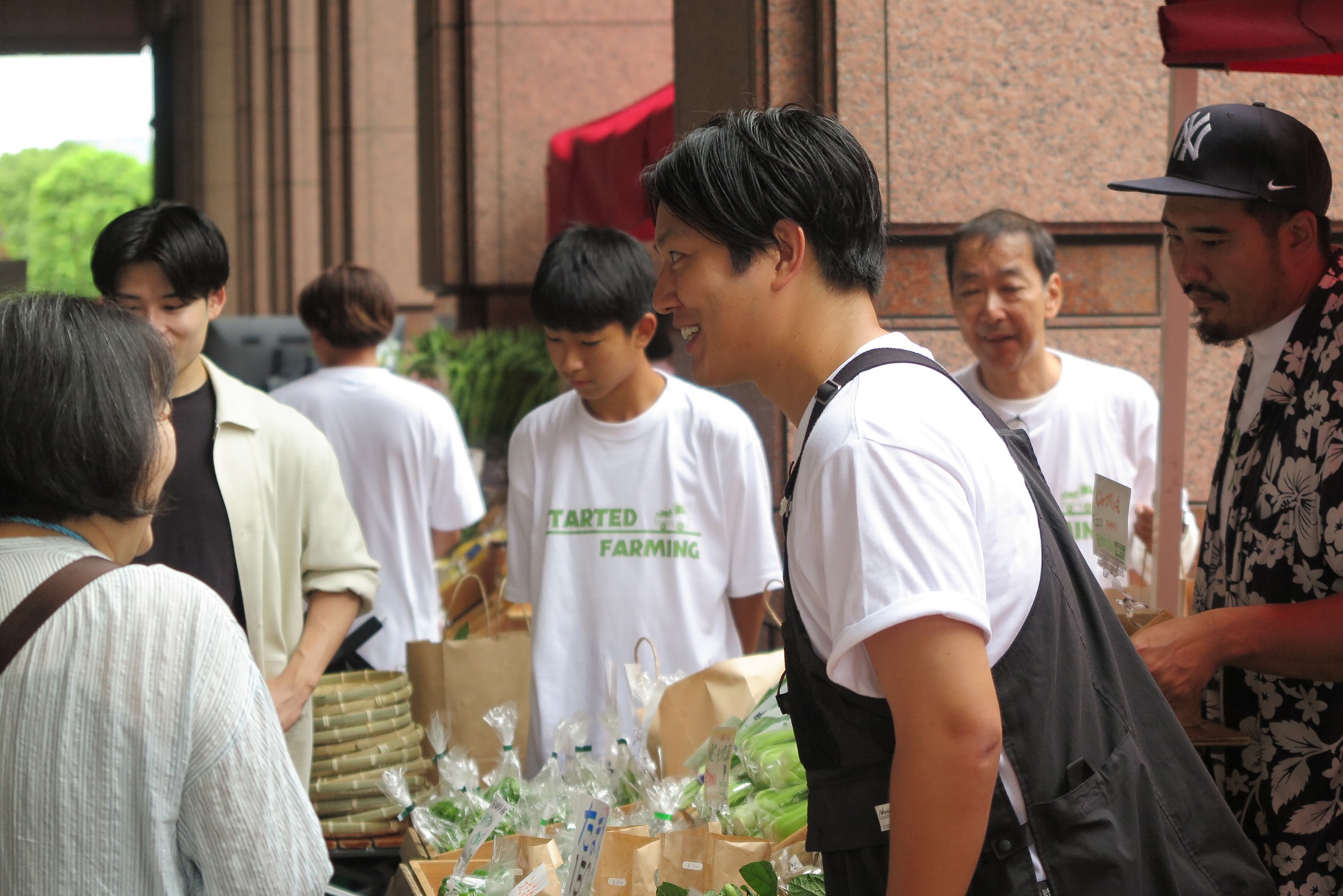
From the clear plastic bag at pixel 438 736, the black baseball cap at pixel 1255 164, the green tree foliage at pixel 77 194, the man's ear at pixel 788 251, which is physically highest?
the green tree foliage at pixel 77 194

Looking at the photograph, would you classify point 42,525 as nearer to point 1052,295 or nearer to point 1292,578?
point 1292,578

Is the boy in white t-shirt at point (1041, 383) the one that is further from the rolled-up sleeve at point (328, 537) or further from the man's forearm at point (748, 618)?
the rolled-up sleeve at point (328, 537)

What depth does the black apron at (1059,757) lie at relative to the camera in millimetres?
1485

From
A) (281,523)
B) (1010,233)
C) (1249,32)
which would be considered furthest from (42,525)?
(1010,233)

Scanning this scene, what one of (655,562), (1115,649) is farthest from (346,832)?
(1115,649)

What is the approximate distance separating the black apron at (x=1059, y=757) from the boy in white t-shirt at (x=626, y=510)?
1760mm

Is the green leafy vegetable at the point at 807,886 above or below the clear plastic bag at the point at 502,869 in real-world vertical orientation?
above

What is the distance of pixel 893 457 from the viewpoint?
1.40m

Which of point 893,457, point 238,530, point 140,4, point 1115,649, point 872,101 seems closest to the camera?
point 893,457

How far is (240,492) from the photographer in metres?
3.03

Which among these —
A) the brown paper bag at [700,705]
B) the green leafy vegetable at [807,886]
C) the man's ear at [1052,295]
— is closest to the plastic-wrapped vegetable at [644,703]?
the brown paper bag at [700,705]

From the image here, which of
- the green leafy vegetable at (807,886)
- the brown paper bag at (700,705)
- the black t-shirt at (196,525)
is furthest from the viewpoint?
the black t-shirt at (196,525)

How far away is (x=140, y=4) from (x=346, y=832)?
38.9m

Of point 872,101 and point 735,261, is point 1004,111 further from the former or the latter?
point 735,261
